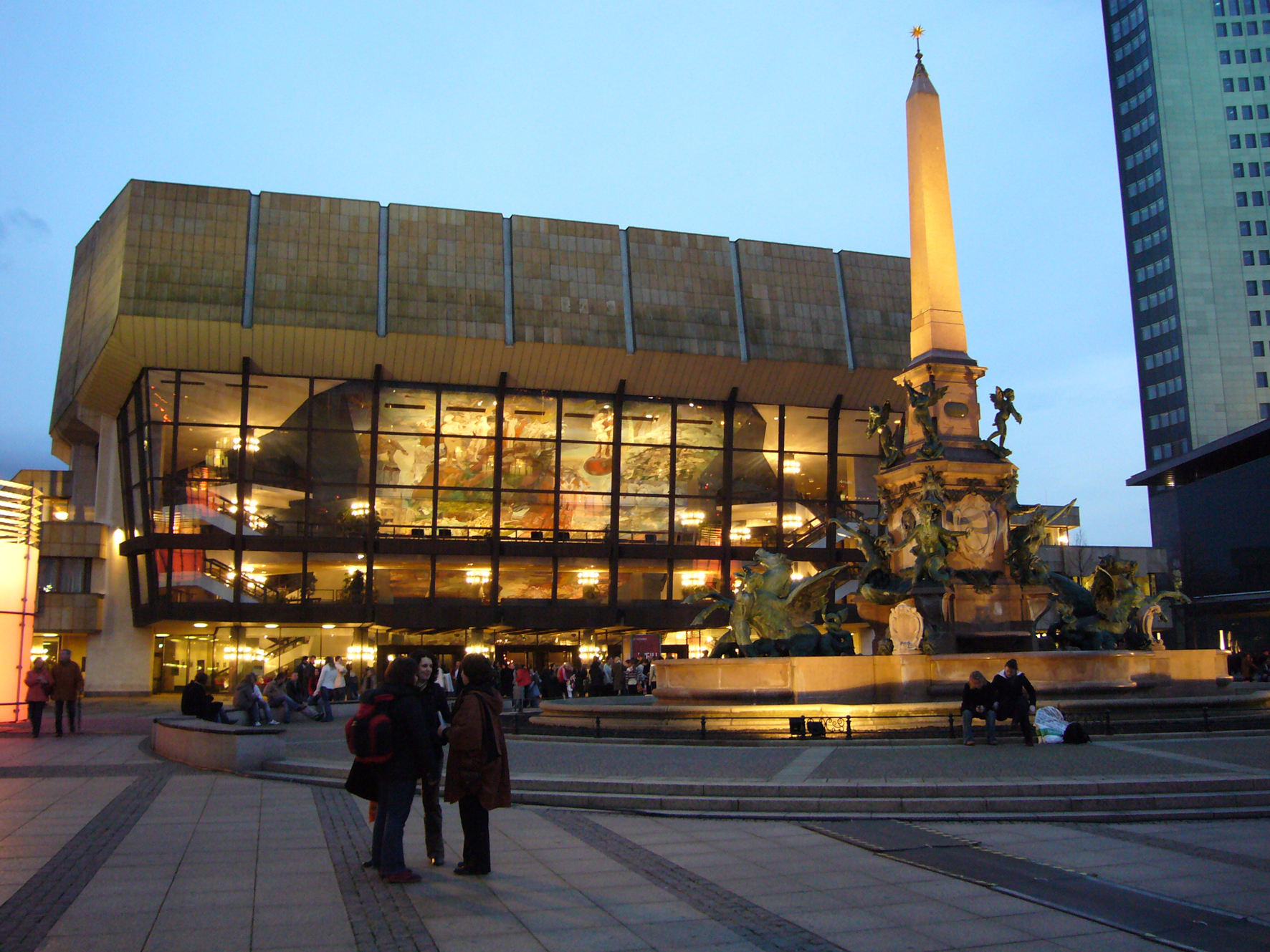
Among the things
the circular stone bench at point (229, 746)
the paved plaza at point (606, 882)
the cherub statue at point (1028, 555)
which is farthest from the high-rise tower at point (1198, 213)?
the circular stone bench at point (229, 746)

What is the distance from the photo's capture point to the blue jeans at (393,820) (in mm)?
7414

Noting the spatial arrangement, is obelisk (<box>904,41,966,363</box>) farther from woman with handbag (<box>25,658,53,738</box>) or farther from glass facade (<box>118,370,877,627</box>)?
glass facade (<box>118,370,877,627</box>)

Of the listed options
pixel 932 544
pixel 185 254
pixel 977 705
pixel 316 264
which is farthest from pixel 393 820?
pixel 185 254

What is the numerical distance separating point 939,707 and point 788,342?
33.4m

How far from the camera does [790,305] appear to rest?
162 feet

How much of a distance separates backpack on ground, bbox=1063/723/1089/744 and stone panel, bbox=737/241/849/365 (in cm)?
3437

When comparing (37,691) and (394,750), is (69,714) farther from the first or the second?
(394,750)

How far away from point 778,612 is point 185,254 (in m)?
32.7

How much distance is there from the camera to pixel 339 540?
4572 cm

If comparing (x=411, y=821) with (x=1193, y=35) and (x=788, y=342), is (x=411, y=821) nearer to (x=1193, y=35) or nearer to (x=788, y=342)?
(x=788, y=342)

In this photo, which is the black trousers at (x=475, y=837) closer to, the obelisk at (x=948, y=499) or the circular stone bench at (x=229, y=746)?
the circular stone bench at (x=229, y=746)

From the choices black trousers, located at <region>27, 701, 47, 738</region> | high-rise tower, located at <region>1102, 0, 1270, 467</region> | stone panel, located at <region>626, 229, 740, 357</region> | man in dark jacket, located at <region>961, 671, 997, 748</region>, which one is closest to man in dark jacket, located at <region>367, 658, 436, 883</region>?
man in dark jacket, located at <region>961, 671, 997, 748</region>

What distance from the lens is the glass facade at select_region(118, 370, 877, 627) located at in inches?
1783

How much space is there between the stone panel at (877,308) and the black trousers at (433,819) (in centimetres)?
4338
